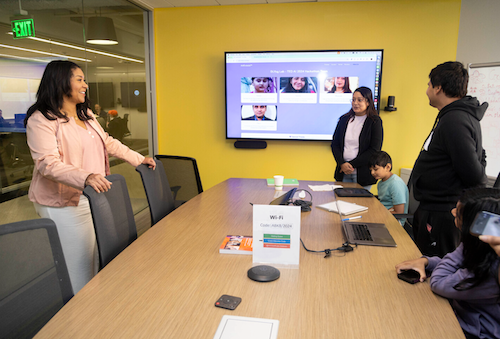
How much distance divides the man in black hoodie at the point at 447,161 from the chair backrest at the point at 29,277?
2.04m

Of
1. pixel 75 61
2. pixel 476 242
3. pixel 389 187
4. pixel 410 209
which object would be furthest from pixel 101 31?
pixel 476 242

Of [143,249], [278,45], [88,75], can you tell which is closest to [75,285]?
[143,249]

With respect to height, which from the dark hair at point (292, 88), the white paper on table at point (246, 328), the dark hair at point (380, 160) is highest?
the dark hair at point (292, 88)

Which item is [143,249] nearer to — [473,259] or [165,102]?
[473,259]

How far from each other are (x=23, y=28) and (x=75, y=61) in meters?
0.69

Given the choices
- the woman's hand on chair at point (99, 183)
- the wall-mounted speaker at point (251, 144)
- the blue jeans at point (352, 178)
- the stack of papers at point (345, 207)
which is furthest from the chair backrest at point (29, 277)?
the wall-mounted speaker at point (251, 144)

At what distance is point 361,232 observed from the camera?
1886mm

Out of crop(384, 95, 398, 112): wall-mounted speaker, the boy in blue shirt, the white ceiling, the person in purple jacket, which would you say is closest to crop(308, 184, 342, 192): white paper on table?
the boy in blue shirt

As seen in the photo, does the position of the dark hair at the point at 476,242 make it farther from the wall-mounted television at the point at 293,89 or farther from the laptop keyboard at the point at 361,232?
the wall-mounted television at the point at 293,89

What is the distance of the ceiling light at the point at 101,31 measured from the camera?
3.76 metres

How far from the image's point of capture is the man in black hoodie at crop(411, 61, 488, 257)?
6.52 ft

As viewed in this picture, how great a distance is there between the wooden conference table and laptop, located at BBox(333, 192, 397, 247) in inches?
2.0

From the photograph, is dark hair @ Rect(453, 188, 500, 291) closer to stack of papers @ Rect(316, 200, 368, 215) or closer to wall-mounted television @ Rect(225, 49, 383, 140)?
stack of papers @ Rect(316, 200, 368, 215)

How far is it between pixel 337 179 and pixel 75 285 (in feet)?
8.17
